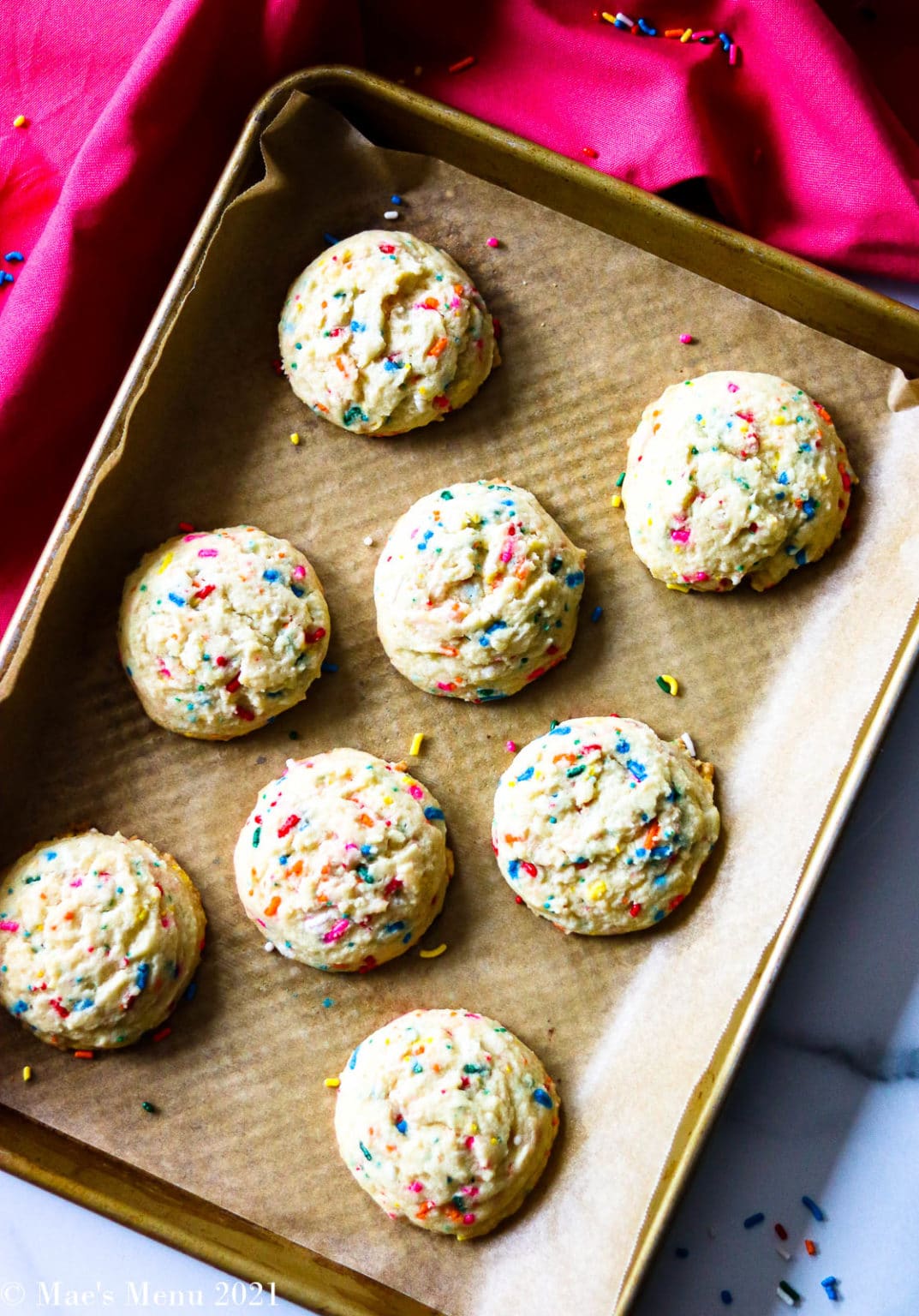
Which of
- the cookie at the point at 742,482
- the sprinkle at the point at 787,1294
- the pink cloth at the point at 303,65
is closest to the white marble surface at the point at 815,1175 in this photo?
the sprinkle at the point at 787,1294

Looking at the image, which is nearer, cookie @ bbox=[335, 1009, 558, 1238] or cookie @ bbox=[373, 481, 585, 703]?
cookie @ bbox=[335, 1009, 558, 1238]

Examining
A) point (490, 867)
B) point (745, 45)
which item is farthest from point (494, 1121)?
point (745, 45)

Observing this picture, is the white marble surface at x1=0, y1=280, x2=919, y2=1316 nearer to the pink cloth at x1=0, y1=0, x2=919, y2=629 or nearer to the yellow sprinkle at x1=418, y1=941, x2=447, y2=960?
the yellow sprinkle at x1=418, y1=941, x2=447, y2=960

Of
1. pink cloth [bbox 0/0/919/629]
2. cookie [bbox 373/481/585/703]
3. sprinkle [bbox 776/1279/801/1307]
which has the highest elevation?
pink cloth [bbox 0/0/919/629]

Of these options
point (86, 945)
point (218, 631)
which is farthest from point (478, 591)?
point (86, 945)

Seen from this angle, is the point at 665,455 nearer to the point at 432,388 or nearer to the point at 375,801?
the point at 432,388

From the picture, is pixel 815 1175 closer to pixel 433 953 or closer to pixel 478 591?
pixel 433 953

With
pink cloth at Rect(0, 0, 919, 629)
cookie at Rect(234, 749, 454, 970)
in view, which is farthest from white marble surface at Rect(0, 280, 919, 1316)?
pink cloth at Rect(0, 0, 919, 629)
